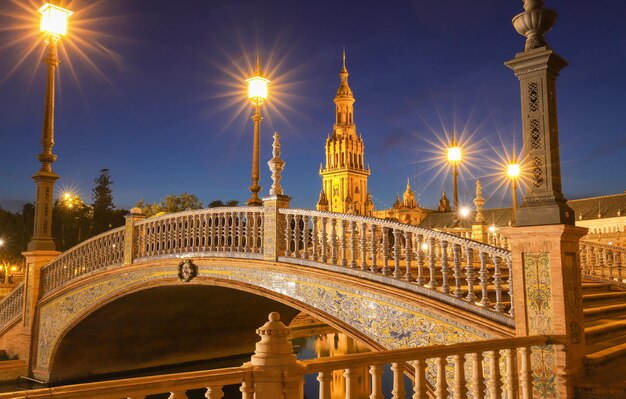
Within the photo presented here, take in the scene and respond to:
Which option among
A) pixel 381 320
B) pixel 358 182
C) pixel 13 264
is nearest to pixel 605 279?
pixel 381 320

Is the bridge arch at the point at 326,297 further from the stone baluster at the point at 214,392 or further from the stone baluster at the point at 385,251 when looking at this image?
the stone baluster at the point at 214,392

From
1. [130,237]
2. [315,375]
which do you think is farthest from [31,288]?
[315,375]

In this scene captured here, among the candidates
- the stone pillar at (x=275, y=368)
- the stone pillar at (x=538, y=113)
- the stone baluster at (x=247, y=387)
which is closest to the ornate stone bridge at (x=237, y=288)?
the stone pillar at (x=538, y=113)

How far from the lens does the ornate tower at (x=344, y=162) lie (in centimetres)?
8738

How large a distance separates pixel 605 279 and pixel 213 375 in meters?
10.2

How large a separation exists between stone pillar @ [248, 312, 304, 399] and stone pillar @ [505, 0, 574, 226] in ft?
11.2

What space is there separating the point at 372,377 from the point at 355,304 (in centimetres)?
400

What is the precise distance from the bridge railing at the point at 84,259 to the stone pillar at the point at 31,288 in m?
0.16

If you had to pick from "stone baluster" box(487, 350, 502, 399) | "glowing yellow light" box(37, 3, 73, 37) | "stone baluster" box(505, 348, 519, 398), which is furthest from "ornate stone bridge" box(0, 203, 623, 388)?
"glowing yellow light" box(37, 3, 73, 37)

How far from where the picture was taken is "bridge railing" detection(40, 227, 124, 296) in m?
14.5

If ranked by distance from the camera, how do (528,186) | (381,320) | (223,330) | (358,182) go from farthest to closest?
(358,182)
(223,330)
(381,320)
(528,186)

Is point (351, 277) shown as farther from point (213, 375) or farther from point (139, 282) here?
point (139, 282)

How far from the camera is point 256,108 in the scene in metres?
13.2

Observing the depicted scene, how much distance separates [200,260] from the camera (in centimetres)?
1180
